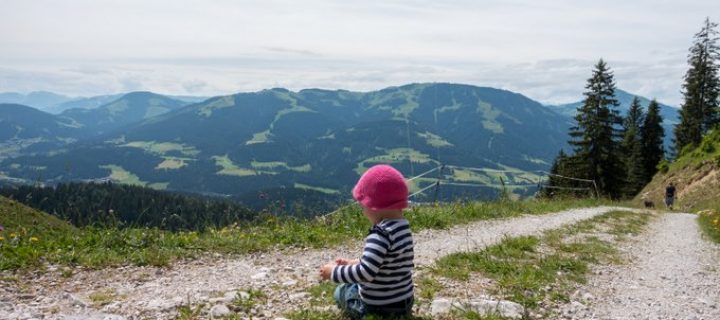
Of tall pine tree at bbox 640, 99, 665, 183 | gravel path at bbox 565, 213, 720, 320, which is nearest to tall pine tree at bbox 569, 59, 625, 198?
tall pine tree at bbox 640, 99, 665, 183

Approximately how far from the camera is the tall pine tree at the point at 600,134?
5253 centimetres

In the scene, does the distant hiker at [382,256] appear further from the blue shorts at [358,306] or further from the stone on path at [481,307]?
the stone on path at [481,307]

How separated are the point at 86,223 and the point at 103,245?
139 cm

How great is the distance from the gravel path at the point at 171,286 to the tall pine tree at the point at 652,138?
237 ft

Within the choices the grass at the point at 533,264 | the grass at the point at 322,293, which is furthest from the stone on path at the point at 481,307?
the grass at the point at 322,293

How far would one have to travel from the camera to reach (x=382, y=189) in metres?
5.43

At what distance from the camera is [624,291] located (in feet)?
27.0

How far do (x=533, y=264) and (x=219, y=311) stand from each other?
5.61 m

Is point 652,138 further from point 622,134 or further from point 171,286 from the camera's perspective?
point 171,286

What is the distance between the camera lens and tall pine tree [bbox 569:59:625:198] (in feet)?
172

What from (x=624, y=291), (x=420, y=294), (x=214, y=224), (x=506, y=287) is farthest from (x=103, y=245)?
(x=624, y=291)

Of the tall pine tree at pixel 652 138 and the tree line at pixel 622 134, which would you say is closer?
the tree line at pixel 622 134

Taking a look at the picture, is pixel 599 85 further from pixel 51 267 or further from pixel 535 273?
pixel 51 267

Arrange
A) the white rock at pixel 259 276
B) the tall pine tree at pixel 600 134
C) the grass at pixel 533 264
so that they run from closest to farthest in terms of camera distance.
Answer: the grass at pixel 533 264
the white rock at pixel 259 276
the tall pine tree at pixel 600 134
